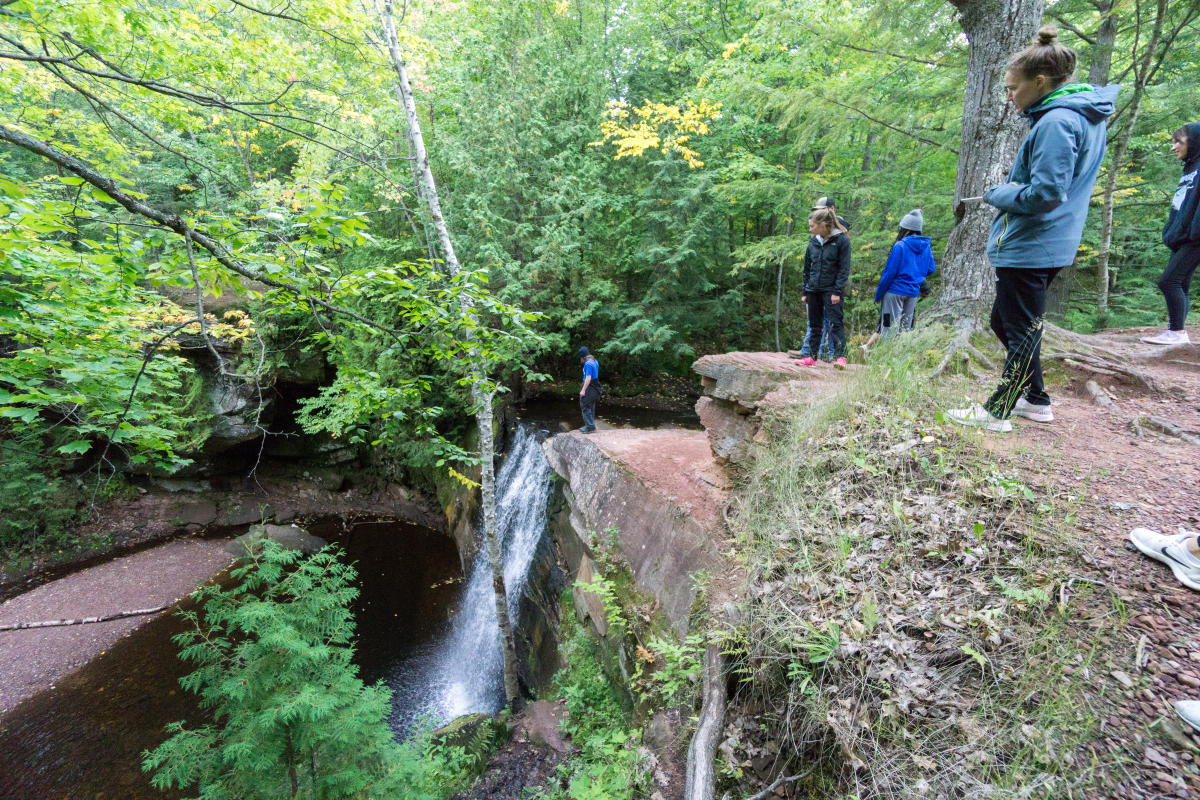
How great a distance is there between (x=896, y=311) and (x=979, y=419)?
256 cm

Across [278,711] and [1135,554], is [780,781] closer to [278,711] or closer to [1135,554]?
[1135,554]

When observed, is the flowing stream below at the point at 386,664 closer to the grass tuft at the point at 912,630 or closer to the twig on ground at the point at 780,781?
the twig on ground at the point at 780,781

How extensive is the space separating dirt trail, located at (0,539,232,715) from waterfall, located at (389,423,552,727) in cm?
564

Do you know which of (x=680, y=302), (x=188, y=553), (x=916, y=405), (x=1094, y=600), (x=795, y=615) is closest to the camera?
(x=1094, y=600)

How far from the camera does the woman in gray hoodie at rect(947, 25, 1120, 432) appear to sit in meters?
2.34

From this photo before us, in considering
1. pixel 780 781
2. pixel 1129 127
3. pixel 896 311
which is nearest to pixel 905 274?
pixel 896 311

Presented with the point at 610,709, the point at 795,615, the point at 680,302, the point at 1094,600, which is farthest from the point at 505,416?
the point at 1094,600

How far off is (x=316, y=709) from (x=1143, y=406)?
6.66 meters

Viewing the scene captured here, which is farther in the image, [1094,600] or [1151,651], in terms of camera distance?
[1094,600]

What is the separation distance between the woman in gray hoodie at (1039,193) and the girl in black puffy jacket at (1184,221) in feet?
7.74

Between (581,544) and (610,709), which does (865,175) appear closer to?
(581,544)

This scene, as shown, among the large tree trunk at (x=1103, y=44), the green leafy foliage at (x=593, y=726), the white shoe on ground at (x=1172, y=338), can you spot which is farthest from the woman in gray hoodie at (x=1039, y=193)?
the large tree trunk at (x=1103, y=44)

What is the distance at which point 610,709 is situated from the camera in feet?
15.1

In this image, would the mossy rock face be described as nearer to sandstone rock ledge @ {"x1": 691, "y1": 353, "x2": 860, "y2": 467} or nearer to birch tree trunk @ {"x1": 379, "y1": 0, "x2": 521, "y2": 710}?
birch tree trunk @ {"x1": 379, "y1": 0, "x2": 521, "y2": 710}
